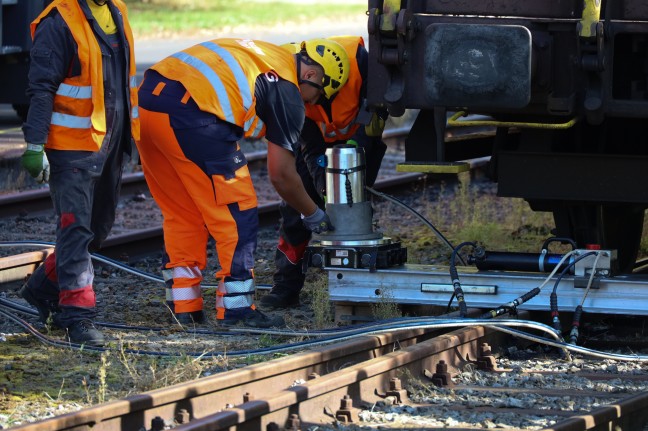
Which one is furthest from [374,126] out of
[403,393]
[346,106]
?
[403,393]

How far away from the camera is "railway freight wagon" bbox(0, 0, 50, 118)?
1292 cm

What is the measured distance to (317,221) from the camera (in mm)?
6520

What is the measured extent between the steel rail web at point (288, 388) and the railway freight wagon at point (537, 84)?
974mm

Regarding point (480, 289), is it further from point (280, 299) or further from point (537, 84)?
point (280, 299)

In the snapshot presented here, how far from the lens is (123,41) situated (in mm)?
6180

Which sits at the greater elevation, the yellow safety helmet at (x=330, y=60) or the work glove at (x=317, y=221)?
the yellow safety helmet at (x=330, y=60)

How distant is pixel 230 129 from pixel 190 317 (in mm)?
1010

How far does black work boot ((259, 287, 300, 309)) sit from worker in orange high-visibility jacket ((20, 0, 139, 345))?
130 centimetres

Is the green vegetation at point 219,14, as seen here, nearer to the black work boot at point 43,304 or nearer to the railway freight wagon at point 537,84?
the black work boot at point 43,304

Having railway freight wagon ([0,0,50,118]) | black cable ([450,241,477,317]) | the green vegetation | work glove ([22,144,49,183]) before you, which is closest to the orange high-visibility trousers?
work glove ([22,144,49,183])

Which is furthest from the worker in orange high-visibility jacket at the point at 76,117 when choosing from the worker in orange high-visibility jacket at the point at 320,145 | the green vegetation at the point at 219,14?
the green vegetation at the point at 219,14

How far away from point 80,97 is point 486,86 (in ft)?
6.31

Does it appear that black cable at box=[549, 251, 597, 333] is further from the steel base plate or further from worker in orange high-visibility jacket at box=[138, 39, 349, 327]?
worker in orange high-visibility jacket at box=[138, 39, 349, 327]

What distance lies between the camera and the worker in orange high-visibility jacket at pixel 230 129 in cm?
629
